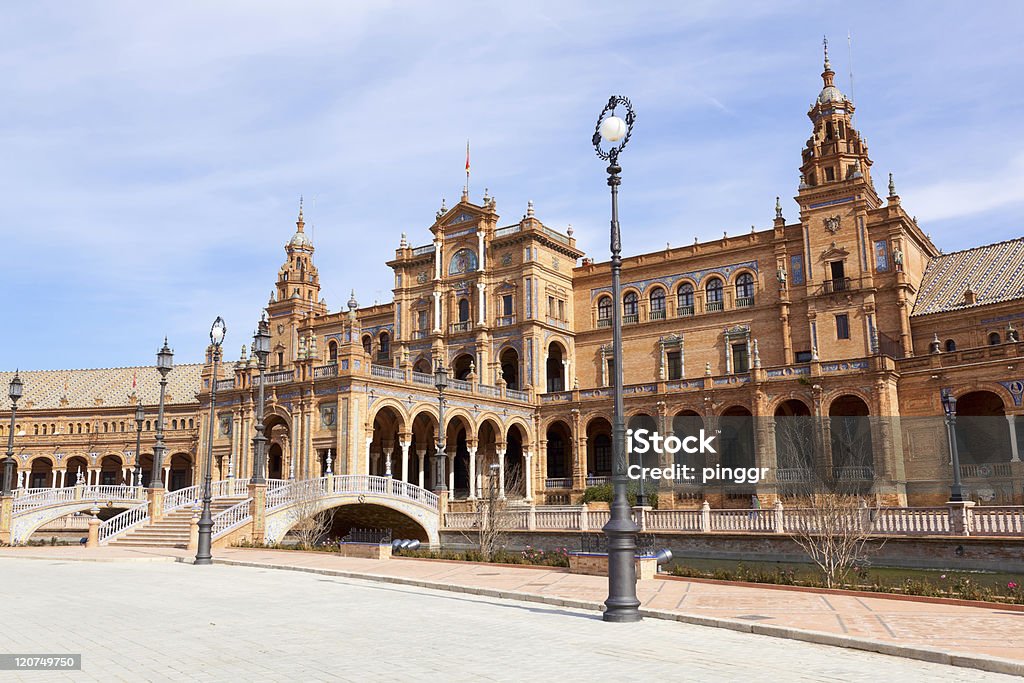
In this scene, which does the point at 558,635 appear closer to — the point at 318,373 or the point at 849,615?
the point at 849,615

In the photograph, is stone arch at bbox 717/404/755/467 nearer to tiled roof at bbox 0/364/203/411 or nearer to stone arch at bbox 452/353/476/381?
stone arch at bbox 452/353/476/381

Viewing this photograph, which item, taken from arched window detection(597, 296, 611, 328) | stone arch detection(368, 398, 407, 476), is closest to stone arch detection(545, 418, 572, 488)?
arched window detection(597, 296, 611, 328)

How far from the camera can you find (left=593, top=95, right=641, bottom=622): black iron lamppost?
11.8 metres

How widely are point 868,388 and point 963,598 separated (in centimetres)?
2782

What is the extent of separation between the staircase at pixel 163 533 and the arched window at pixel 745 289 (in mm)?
30935

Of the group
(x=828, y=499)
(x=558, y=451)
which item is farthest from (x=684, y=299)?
(x=828, y=499)

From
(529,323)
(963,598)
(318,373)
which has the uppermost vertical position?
(529,323)

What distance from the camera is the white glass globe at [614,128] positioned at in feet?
44.7

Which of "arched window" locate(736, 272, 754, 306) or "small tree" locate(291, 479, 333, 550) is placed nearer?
"small tree" locate(291, 479, 333, 550)

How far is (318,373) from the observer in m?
42.2

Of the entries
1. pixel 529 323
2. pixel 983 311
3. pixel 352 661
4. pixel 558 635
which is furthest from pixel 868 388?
pixel 352 661

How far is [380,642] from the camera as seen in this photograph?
31.6 ft

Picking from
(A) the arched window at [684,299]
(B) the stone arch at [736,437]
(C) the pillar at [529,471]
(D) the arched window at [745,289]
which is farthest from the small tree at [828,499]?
(C) the pillar at [529,471]

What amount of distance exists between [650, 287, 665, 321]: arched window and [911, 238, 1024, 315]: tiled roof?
14.4 meters
